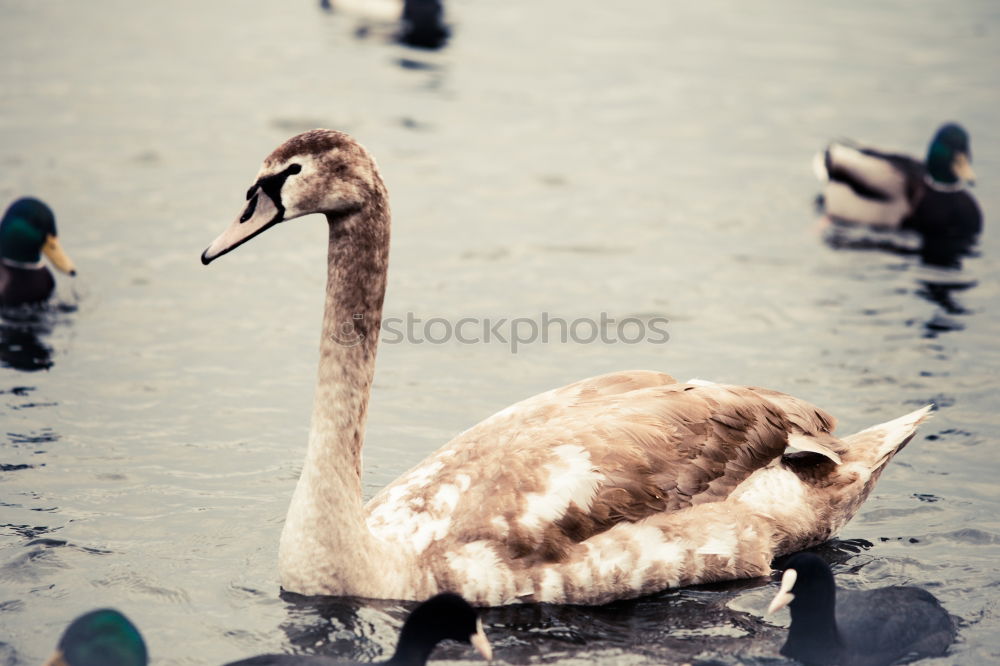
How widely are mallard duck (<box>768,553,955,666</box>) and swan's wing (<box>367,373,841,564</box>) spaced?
106cm

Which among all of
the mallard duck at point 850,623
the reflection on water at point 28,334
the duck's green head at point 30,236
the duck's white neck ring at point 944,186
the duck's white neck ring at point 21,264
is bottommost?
the mallard duck at point 850,623

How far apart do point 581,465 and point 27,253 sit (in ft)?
24.7

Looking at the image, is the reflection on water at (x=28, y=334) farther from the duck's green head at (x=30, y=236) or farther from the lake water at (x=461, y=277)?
the duck's green head at (x=30, y=236)

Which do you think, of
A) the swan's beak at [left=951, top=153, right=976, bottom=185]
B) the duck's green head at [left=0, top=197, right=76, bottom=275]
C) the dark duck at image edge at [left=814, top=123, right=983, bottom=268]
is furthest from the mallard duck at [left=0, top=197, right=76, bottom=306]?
the swan's beak at [left=951, top=153, right=976, bottom=185]

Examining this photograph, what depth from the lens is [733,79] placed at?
22734mm

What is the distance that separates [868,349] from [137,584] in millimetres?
7646

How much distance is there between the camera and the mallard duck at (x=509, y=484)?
26.8 feet

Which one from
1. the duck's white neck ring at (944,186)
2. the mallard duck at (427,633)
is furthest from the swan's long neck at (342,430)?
the duck's white neck ring at (944,186)

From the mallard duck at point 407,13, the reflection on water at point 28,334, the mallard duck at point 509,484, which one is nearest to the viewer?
the mallard duck at point 509,484

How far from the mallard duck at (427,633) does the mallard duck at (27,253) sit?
24.0 feet

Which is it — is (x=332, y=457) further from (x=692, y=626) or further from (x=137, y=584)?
(x=692, y=626)

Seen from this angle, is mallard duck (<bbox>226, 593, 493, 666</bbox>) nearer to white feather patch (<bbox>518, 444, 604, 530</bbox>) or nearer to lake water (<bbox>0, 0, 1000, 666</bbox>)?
lake water (<bbox>0, 0, 1000, 666</bbox>)

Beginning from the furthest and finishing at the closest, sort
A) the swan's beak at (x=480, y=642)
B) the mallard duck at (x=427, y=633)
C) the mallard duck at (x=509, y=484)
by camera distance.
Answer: the mallard duck at (x=509, y=484) → the swan's beak at (x=480, y=642) → the mallard duck at (x=427, y=633)

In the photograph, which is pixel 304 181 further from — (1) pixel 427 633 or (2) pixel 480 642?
(2) pixel 480 642
